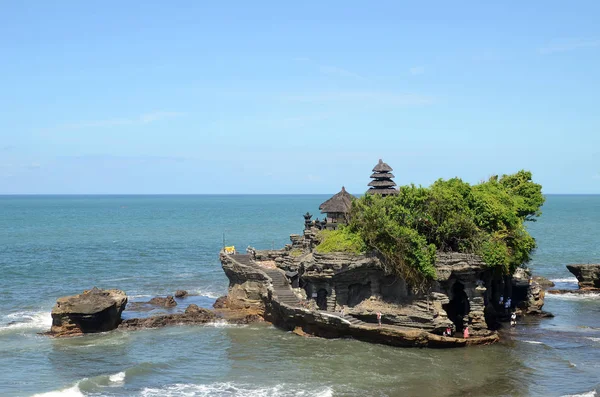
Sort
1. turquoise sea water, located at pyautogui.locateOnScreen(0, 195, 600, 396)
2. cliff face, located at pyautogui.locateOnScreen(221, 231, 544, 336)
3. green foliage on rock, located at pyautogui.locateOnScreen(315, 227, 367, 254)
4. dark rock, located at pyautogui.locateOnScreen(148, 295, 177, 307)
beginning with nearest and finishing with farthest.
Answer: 1. turquoise sea water, located at pyautogui.locateOnScreen(0, 195, 600, 396)
2. cliff face, located at pyautogui.locateOnScreen(221, 231, 544, 336)
3. green foliage on rock, located at pyautogui.locateOnScreen(315, 227, 367, 254)
4. dark rock, located at pyautogui.locateOnScreen(148, 295, 177, 307)

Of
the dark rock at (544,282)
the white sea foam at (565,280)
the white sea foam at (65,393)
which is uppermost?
the dark rock at (544,282)

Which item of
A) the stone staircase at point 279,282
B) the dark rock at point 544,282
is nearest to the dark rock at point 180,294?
the stone staircase at point 279,282

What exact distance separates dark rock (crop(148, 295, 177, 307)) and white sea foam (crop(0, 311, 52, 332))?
8.90 meters

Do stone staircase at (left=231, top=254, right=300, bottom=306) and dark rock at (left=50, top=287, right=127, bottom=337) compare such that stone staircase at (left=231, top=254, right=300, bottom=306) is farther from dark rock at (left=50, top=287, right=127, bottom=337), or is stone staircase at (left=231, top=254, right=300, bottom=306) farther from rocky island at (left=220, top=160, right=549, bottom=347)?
dark rock at (left=50, top=287, right=127, bottom=337)

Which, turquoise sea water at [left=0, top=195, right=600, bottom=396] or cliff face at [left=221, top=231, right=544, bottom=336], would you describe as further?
cliff face at [left=221, top=231, right=544, bottom=336]

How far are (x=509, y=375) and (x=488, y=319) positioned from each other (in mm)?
13087

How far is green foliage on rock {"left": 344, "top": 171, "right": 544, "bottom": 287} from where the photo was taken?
144 feet

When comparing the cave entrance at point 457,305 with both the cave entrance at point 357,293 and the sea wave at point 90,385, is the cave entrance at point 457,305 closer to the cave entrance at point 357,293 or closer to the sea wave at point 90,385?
the cave entrance at point 357,293

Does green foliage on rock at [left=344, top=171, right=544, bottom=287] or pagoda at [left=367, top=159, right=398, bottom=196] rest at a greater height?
pagoda at [left=367, top=159, right=398, bottom=196]

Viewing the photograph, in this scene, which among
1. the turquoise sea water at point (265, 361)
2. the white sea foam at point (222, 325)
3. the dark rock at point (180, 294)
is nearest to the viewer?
the turquoise sea water at point (265, 361)

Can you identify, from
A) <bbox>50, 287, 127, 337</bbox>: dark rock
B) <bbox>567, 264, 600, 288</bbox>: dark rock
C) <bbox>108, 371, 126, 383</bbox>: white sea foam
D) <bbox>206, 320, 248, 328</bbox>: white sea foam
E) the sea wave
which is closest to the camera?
the sea wave

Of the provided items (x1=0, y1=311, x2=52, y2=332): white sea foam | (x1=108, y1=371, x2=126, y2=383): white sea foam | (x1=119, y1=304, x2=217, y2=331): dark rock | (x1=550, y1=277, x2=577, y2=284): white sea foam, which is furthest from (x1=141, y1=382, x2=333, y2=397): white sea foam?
(x1=550, y1=277, x2=577, y2=284): white sea foam

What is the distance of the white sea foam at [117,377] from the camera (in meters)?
37.5

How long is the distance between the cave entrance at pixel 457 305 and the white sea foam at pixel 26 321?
29.0 metres
